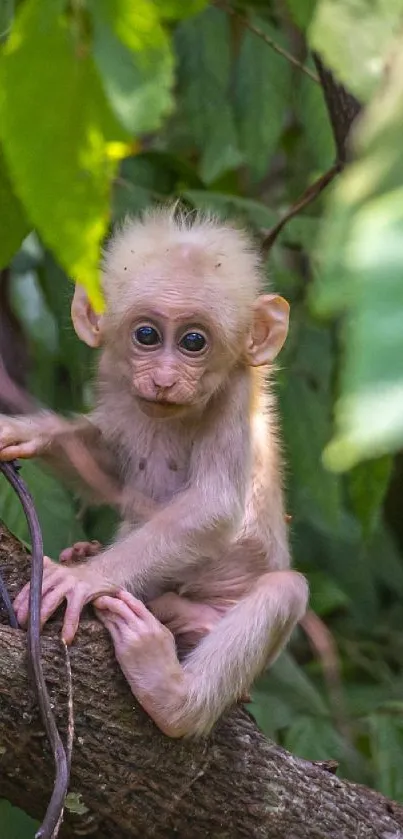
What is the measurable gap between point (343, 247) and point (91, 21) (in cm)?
65

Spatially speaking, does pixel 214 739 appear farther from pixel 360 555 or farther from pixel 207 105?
pixel 360 555

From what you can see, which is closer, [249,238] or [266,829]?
[266,829]

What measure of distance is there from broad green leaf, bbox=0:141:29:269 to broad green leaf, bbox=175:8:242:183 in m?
1.94

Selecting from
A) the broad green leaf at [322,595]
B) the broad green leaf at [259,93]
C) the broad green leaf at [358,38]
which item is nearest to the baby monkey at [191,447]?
the broad green leaf at [259,93]

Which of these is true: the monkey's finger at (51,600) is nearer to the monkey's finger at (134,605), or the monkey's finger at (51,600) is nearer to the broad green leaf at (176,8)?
the monkey's finger at (134,605)

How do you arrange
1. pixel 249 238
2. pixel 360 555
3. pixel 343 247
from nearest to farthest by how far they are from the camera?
pixel 343 247
pixel 249 238
pixel 360 555

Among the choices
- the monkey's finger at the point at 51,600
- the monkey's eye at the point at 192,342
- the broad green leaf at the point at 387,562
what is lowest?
the broad green leaf at the point at 387,562

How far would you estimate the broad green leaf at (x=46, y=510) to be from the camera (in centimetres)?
286

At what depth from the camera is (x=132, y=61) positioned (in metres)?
1.17

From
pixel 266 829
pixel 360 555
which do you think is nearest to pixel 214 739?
pixel 266 829

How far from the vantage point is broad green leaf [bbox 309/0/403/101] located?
37.5 inches

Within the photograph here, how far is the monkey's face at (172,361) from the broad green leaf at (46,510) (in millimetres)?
333

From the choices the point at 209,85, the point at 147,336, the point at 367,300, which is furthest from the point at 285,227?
the point at 367,300

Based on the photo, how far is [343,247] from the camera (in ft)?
2.18
